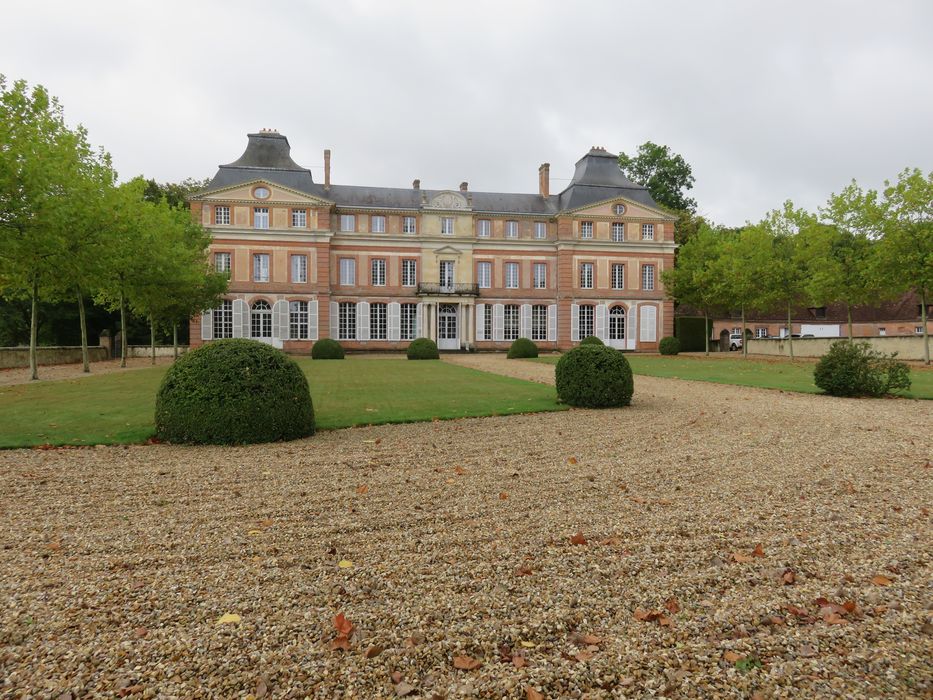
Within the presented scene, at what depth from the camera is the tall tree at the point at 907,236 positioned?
65.4 feet

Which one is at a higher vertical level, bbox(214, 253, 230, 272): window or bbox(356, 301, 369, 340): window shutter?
bbox(214, 253, 230, 272): window

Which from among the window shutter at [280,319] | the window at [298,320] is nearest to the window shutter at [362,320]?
the window at [298,320]

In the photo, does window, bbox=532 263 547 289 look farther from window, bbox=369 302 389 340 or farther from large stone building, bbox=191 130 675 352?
window, bbox=369 302 389 340

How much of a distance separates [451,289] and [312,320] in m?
8.72

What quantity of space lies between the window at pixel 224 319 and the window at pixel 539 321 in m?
18.5

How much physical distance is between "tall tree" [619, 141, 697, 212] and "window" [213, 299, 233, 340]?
30.4 meters

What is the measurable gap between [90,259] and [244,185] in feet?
72.3

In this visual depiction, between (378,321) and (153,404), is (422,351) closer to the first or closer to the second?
(378,321)

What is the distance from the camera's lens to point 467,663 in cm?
226

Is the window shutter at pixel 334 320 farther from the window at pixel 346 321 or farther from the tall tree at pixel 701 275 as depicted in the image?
the tall tree at pixel 701 275

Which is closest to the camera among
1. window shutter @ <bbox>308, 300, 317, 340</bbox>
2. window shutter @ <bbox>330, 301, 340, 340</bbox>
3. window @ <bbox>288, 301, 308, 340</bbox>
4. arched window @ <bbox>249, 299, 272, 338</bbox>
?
arched window @ <bbox>249, 299, 272, 338</bbox>

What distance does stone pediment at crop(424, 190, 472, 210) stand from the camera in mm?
36938

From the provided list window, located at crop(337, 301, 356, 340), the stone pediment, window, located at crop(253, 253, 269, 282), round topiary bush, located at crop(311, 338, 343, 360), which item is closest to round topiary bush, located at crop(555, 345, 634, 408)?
round topiary bush, located at crop(311, 338, 343, 360)

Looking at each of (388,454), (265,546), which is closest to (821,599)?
(265,546)
